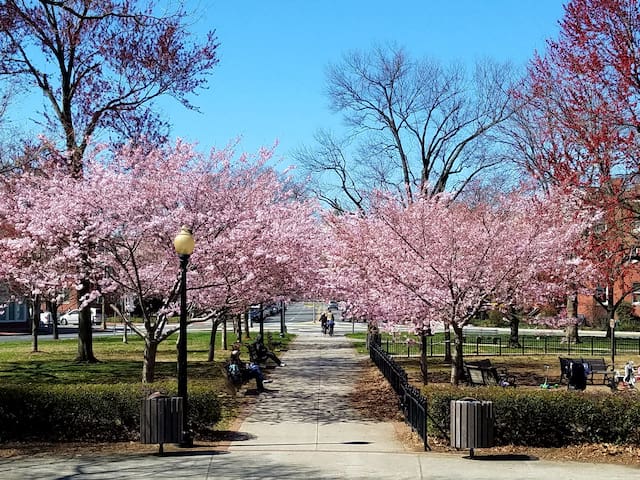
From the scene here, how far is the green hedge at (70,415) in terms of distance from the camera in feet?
42.2

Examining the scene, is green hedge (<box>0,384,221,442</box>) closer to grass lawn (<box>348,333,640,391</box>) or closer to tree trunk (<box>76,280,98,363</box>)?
grass lawn (<box>348,333,640,391</box>)

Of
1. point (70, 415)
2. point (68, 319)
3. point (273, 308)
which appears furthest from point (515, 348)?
point (68, 319)

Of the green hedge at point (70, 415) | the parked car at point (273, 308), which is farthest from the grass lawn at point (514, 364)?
the green hedge at point (70, 415)

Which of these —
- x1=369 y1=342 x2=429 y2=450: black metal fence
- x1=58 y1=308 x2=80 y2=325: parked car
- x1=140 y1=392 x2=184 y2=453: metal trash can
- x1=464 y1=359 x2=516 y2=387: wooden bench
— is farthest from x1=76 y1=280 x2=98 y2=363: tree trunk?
x1=58 y1=308 x2=80 y2=325: parked car

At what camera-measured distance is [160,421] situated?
1167 centimetres

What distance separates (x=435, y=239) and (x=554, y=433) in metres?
5.84

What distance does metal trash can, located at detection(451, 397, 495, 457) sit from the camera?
11.6 metres

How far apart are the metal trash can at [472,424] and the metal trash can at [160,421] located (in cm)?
429

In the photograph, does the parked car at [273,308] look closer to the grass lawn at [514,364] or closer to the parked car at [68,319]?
the grass lawn at [514,364]

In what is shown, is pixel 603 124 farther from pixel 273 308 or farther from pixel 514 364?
pixel 273 308

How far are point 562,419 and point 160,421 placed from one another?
21.4 feet

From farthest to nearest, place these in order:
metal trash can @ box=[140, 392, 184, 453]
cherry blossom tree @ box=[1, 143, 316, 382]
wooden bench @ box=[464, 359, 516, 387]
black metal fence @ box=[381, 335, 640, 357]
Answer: black metal fence @ box=[381, 335, 640, 357], wooden bench @ box=[464, 359, 516, 387], cherry blossom tree @ box=[1, 143, 316, 382], metal trash can @ box=[140, 392, 184, 453]

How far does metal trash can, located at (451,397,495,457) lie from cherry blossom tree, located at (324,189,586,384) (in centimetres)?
478

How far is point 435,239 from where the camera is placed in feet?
56.9
